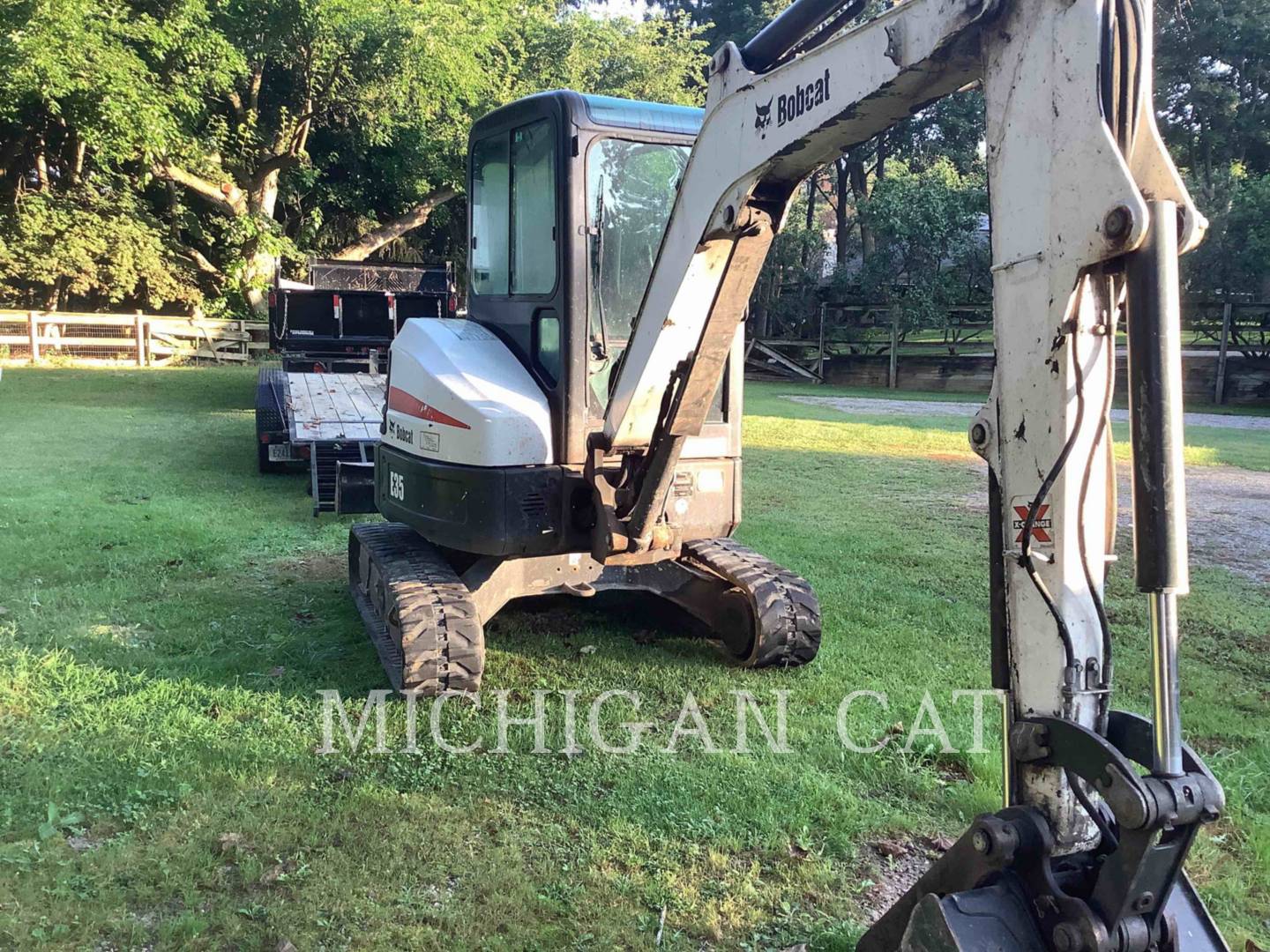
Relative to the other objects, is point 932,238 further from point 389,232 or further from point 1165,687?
point 1165,687

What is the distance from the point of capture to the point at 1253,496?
9.47 m

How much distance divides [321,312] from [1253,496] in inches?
431

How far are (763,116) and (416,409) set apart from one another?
2.23m

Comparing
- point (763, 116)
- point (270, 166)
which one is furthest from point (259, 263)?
point (763, 116)

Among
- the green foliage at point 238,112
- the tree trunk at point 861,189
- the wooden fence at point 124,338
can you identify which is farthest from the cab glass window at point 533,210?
the tree trunk at point 861,189

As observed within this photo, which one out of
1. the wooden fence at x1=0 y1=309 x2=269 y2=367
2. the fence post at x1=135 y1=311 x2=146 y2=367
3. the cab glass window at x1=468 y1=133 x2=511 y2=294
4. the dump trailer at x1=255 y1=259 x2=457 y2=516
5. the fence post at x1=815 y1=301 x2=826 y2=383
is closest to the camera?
the cab glass window at x1=468 y1=133 x2=511 y2=294

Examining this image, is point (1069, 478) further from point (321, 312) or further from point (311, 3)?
point (311, 3)

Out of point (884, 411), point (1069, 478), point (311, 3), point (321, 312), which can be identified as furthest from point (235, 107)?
point (1069, 478)

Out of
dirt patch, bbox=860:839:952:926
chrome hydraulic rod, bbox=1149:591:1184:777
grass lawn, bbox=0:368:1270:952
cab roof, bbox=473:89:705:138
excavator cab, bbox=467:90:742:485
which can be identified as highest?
cab roof, bbox=473:89:705:138

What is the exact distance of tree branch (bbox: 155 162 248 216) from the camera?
21.7 m

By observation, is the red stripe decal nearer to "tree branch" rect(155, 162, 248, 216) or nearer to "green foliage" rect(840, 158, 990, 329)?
"tree branch" rect(155, 162, 248, 216)

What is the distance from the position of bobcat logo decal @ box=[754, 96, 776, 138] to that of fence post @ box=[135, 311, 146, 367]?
21449 mm

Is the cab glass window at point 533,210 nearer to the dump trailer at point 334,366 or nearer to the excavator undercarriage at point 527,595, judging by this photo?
the excavator undercarriage at point 527,595

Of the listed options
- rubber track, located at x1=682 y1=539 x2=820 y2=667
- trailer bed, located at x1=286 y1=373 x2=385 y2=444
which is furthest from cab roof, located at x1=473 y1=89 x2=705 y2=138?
trailer bed, located at x1=286 y1=373 x2=385 y2=444
